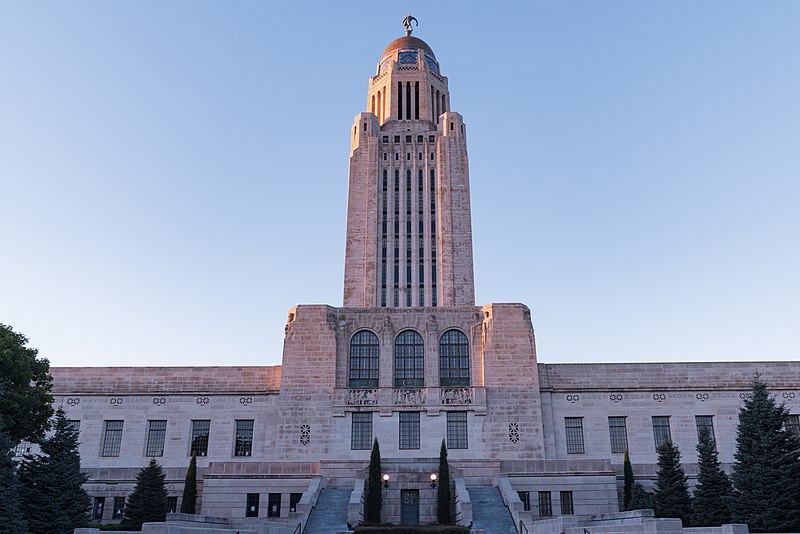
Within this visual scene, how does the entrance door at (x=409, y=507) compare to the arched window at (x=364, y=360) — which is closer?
the entrance door at (x=409, y=507)

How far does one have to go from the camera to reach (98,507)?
37938 mm

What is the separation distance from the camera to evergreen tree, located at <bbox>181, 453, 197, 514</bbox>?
35625mm

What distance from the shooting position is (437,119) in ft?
203

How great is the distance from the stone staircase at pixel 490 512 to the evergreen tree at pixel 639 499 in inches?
250

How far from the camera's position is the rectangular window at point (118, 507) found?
3753cm

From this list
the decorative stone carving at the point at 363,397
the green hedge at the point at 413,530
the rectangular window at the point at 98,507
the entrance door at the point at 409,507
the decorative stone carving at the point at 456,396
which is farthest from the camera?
the decorative stone carving at the point at 363,397

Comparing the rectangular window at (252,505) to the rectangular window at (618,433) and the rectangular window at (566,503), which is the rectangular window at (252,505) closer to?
the rectangular window at (566,503)

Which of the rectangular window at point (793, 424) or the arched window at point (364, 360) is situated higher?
the arched window at point (364, 360)

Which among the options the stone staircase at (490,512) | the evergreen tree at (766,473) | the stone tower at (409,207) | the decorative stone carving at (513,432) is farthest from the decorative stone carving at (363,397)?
the evergreen tree at (766,473)

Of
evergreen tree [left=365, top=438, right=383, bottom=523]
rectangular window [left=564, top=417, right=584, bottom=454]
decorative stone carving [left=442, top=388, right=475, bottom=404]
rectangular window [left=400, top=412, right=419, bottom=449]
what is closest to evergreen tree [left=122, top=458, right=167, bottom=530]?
evergreen tree [left=365, top=438, right=383, bottom=523]

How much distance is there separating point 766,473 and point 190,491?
25491 mm

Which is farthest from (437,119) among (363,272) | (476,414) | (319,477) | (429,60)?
(319,477)

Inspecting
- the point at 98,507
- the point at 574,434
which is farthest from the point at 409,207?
the point at 98,507

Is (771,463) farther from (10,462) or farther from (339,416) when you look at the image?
(10,462)
